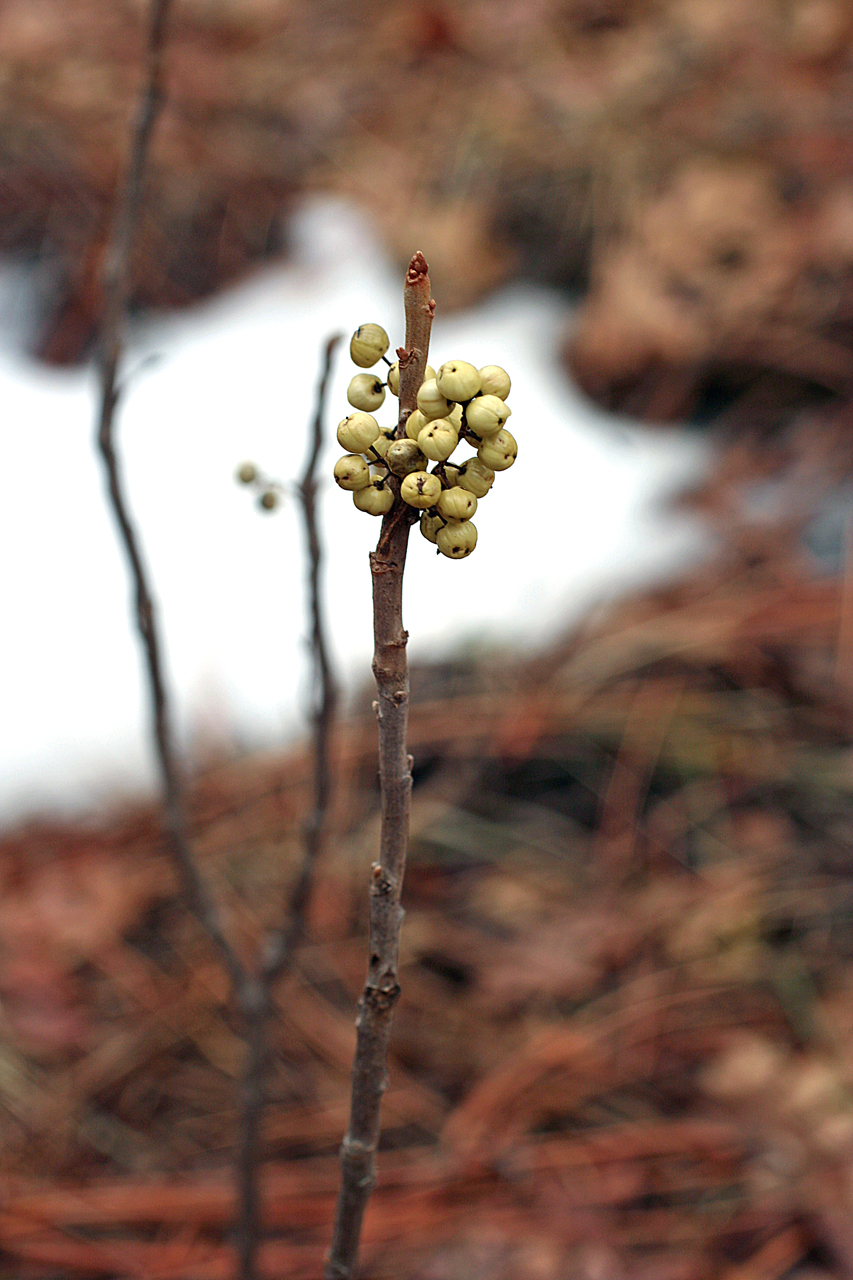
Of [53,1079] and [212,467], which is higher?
[212,467]

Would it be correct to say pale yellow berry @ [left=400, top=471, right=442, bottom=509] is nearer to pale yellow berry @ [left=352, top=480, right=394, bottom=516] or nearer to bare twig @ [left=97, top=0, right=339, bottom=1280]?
pale yellow berry @ [left=352, top=480, right=394, bottom=516]

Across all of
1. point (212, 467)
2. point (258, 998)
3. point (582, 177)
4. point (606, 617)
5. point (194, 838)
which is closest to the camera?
point (258, 998)

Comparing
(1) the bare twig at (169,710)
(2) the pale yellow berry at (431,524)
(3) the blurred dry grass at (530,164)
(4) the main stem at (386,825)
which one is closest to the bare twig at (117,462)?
(1) the bare twig at (169,710)

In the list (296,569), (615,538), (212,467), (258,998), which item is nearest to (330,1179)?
Answer: (258,998)

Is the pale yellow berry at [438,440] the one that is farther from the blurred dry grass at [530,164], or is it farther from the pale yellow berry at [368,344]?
the blurred dry grass at [530,164]

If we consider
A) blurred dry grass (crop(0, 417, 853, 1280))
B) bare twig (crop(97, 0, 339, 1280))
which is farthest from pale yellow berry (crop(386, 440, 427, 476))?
blurred dry grass (crop(0, 417, 853, 1280))

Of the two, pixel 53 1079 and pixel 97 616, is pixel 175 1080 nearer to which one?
pixel 53 1079
